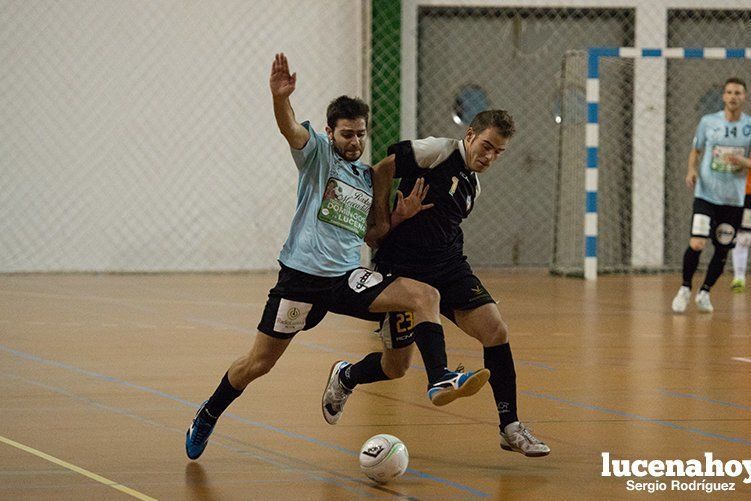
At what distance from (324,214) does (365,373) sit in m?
0.83

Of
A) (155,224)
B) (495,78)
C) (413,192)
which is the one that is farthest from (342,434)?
(495,78)

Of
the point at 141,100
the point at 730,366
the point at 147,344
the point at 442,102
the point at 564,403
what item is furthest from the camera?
the point at 442,102

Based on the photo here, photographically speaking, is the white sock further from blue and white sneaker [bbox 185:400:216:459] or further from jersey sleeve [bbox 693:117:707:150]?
blue and white sneaker [bbox 185:400:216:459]

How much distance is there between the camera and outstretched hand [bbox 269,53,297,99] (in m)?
4.55

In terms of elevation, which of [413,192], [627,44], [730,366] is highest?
[627,44]

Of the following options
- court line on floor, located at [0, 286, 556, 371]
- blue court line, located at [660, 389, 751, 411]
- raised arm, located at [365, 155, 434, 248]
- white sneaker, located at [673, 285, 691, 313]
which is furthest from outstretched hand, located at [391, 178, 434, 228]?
white sneaker, located at [673, 285, 691, 313]

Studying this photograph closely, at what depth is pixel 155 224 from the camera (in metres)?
14.4

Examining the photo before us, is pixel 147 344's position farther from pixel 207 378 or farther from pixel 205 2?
pixel 205 2

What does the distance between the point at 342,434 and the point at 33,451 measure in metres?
1.29

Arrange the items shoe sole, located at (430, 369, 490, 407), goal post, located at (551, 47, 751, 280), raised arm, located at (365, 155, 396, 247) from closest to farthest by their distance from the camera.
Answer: shoe sole, located at (430, 369, 490, 407), raised arm, located at (365, 155, 396, 247), goal post, located at (551, 47, 751, 280)

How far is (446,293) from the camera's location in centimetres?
502

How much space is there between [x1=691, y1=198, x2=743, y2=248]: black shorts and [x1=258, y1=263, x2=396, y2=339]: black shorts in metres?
6.37

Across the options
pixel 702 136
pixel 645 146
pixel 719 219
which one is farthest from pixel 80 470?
pixel 645 146

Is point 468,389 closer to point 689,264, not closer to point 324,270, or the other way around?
point 324,270
